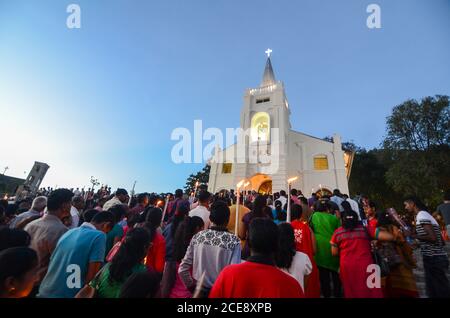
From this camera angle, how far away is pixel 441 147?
20.0 meters

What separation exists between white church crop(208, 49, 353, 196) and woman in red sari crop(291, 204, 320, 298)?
15412 millimetres

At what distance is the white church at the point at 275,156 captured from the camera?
63.3 ft

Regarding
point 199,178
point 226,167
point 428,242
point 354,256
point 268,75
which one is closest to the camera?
point 354,256

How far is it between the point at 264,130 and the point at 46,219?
20729 mm

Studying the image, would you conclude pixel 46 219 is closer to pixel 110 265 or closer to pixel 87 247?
pixel 87 247

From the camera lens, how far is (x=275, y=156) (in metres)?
19.8

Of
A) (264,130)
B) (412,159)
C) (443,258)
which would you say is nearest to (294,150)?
(264,130)

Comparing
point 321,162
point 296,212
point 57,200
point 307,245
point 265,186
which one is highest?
point 321,162

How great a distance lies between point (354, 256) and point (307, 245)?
2.28 feet

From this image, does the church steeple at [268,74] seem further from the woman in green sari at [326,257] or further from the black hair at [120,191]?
the woman in green sari at [326,257]

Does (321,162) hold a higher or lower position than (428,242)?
higher

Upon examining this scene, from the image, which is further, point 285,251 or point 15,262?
point 285,251

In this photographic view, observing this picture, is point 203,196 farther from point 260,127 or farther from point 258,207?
point 260,127

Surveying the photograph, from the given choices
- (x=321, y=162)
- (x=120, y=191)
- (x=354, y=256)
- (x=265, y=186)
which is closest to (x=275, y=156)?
(x=265, y=186)
